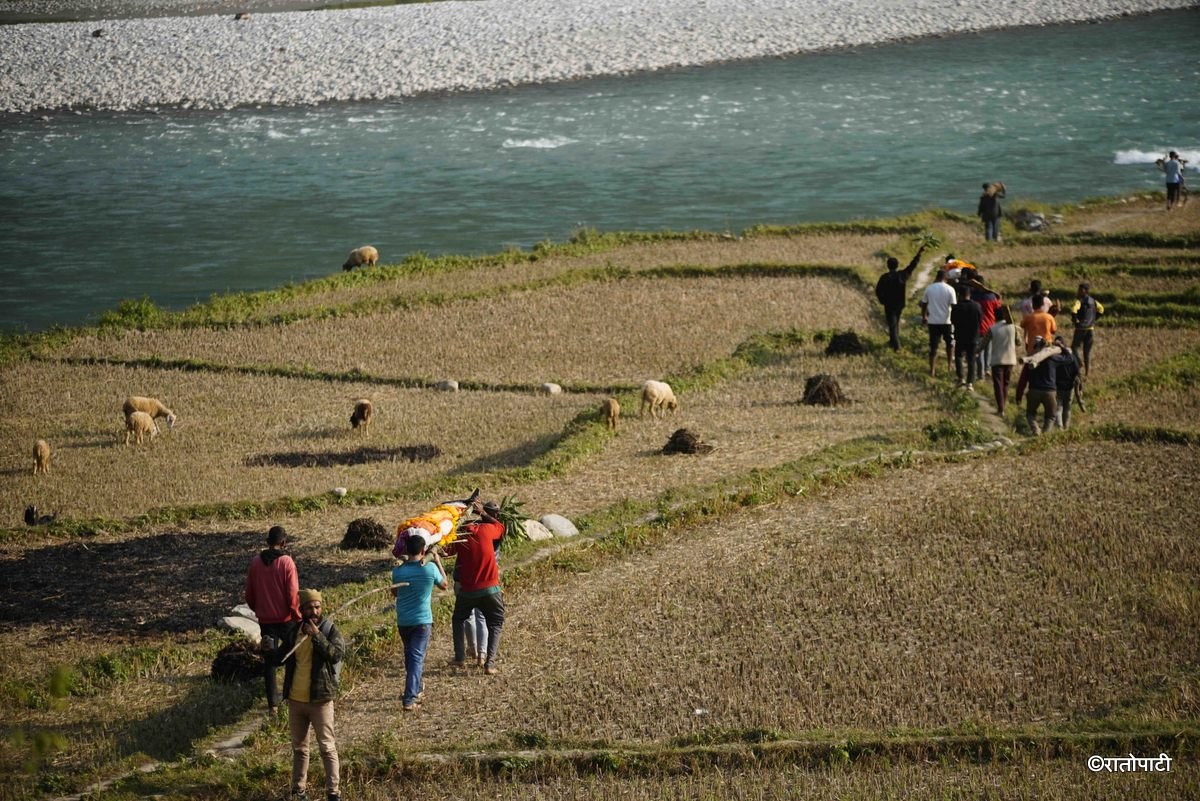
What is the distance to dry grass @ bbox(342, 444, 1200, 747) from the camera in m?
14.1

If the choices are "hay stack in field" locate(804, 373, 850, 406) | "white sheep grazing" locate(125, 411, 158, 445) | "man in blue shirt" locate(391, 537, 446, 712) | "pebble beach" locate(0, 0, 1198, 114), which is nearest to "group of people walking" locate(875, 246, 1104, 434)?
"hay stack in field" locate(804, 373, 850, 406)

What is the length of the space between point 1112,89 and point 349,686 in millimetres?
65456

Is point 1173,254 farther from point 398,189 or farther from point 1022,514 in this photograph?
point 398,189

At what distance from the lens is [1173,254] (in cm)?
3628

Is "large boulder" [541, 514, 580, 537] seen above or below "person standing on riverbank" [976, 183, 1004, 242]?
below

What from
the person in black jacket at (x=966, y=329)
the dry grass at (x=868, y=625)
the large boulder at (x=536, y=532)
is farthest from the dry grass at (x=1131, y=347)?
the large boulder at (x=536, y=532)

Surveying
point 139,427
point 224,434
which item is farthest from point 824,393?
point 139,427

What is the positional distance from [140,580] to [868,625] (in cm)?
985

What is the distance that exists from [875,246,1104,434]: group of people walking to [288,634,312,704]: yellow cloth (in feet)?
45.4

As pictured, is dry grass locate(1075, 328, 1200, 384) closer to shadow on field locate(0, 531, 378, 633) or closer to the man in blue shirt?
shadow on field locate(0, 531, 378, 633)

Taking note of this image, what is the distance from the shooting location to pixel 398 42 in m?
75.4

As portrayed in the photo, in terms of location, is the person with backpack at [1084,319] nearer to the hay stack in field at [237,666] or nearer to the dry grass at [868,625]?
the dry grass at [868,625]

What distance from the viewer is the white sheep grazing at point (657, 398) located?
26344mm

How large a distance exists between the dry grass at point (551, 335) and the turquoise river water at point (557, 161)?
1047 cm
